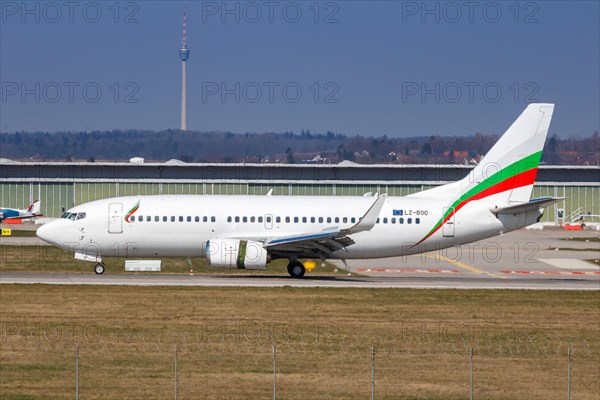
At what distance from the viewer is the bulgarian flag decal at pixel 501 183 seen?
169 ft

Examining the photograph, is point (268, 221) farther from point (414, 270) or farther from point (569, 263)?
point (569, 263)

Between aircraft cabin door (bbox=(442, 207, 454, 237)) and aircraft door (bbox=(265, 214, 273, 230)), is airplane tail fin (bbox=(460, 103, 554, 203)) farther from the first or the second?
aircraft door (bbox=(265, 214, 273, 230))

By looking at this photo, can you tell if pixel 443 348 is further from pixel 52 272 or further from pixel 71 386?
pixel 52 272

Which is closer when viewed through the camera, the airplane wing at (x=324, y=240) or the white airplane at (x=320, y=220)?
the airplane wing at (x=324, y=240)

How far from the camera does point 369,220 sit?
162 feet

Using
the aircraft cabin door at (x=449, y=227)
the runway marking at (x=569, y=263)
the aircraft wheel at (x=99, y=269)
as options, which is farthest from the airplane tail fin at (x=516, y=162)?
the aircraft wheel at (x=99, y=269)

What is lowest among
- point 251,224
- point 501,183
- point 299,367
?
point 299,367

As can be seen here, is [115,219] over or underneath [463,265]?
over

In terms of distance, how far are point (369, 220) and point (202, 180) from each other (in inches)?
2424

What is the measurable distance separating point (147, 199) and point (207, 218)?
3.18 meters

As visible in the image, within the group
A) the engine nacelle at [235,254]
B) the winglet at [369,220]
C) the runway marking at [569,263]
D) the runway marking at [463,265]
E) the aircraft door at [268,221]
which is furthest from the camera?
the runway marking at [569,263]

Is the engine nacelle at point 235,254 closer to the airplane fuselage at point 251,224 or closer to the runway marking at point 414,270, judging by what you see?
the airplane fuselage at point 251,224

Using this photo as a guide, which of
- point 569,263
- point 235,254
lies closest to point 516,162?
point 235,254

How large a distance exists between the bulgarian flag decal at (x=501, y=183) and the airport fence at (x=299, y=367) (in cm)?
1663
